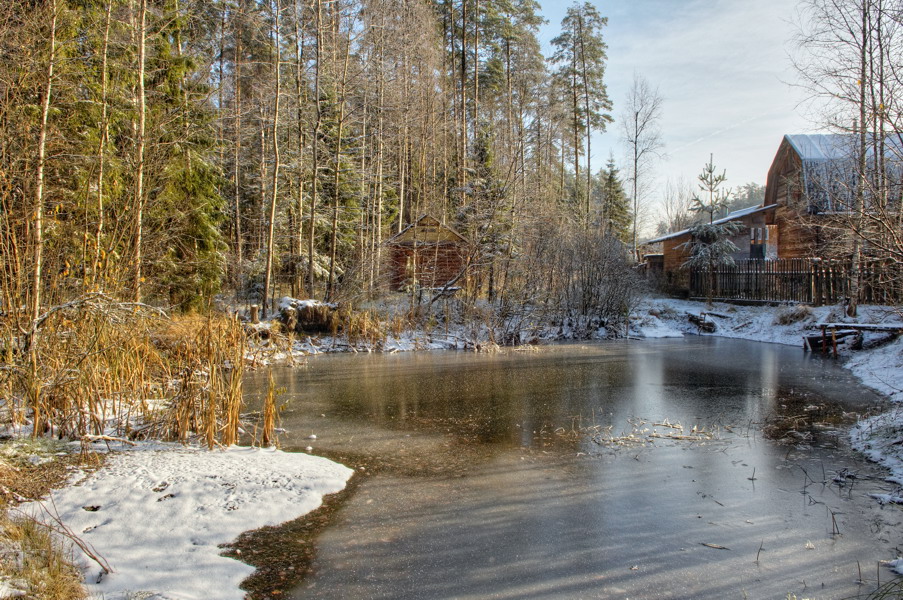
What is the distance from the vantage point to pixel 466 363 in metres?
14.8

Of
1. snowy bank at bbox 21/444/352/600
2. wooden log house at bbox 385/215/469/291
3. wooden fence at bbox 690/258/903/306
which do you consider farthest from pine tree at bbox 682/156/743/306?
snowy bank at bbox 21/444/352/600

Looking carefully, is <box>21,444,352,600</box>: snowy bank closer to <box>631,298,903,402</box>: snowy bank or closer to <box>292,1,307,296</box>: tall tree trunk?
<box>631,298,903,402</box>: snowy bank

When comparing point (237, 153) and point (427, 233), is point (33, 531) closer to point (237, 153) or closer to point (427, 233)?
point (237, 153)

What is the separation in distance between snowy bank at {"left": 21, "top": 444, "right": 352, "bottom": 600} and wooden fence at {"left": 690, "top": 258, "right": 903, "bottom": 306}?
60.5 feet

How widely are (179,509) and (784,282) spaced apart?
80.5 ft

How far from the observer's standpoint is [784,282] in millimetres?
22844

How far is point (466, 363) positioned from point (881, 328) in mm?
10806

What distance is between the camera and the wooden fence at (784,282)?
19.5 m

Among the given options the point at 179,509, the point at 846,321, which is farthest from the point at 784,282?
the point at 179,509

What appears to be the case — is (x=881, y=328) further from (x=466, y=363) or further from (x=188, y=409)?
(x=188, y=409)

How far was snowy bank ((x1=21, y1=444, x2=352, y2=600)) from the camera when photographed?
3385mm

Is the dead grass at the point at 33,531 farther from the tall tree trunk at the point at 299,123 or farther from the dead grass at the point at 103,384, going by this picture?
the tall tree trunk at the point at 299,123

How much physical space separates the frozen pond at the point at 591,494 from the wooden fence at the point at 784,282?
10.7 metres

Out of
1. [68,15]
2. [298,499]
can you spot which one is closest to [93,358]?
[298,499]
